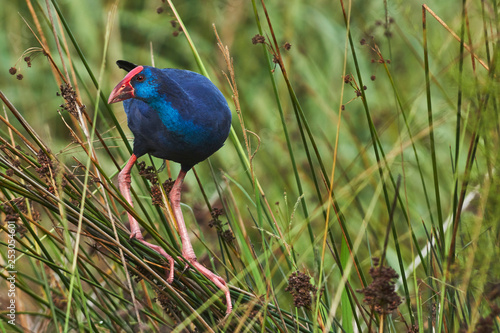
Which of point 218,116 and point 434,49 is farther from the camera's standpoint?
point 218,116

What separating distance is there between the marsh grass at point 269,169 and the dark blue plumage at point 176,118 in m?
0.08

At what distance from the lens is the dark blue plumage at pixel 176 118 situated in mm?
1757

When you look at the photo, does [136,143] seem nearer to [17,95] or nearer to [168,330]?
[168,330]

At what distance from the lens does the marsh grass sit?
4.58ft

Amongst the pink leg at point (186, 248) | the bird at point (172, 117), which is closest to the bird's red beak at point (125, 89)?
the bird at point (172, 117)

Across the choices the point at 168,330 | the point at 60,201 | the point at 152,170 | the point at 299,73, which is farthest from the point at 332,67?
the point at 60,201

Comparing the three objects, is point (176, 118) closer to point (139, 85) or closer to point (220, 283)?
point (139, 85)

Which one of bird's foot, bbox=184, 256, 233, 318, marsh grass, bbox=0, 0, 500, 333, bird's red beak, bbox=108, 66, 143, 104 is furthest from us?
bird's red beak, bbox=108, 66, 143, 104

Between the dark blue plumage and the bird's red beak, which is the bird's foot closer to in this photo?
the dark blue plumage

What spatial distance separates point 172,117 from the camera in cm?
177

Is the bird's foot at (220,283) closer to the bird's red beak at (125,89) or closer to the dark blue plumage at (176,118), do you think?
the dark blue plumage at (176,118)

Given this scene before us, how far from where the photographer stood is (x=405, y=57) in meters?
3.44

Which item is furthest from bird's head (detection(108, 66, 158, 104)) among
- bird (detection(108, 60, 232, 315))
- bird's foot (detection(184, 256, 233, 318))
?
bird's foot (detection(184, 256, 233, 318))

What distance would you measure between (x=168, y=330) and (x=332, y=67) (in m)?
2.16
